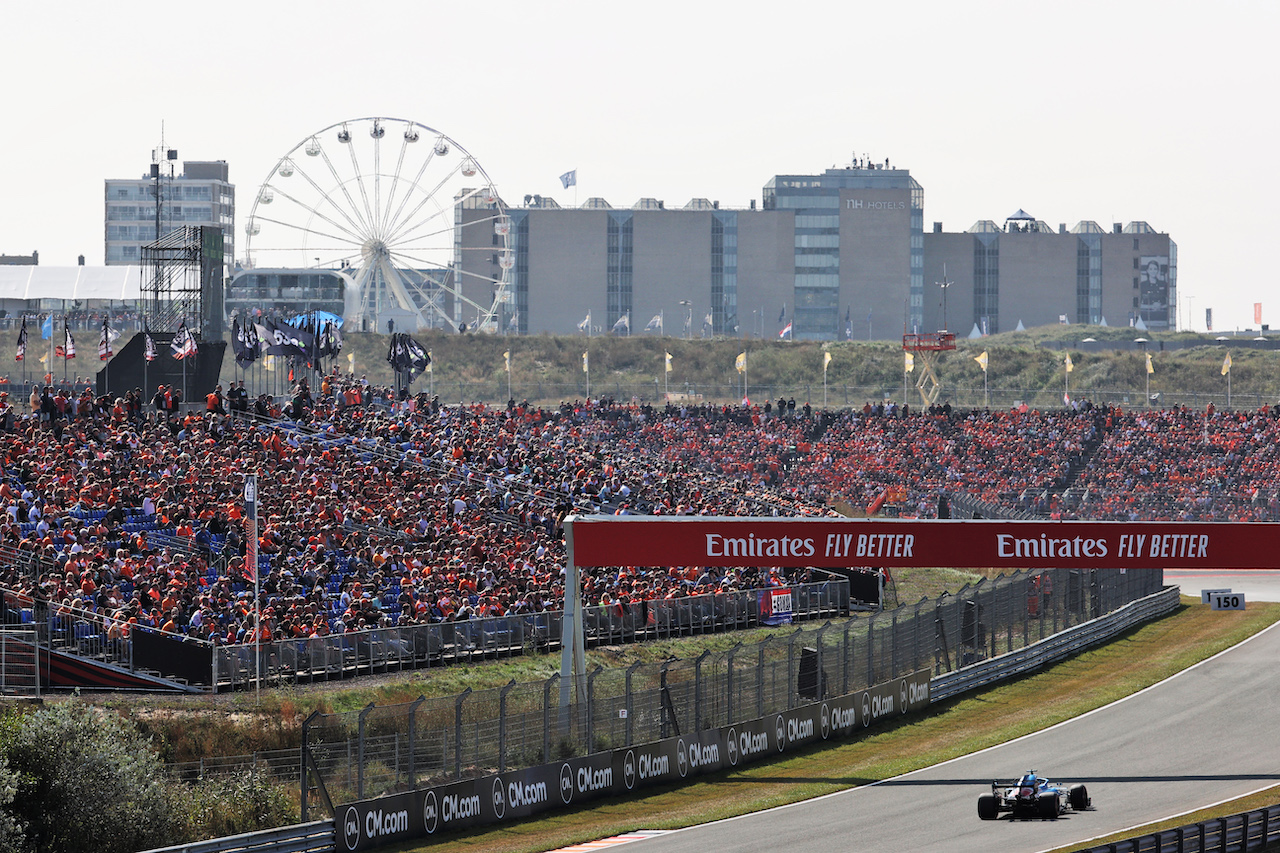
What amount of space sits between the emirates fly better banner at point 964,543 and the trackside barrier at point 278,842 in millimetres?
6788

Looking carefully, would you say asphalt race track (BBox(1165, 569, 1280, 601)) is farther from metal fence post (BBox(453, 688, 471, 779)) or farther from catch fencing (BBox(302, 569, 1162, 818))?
metal fence post (BBox(453, 688, 471, 779))

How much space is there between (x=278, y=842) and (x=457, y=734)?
2.72 meters

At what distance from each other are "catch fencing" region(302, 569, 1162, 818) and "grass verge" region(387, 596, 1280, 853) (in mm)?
865

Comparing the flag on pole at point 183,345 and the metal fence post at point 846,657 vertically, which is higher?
the flag on pole at point 183,345

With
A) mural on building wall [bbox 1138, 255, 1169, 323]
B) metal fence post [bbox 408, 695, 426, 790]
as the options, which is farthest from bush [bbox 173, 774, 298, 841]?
mural on building wall [bbox 1138, 255, 1169, 323]

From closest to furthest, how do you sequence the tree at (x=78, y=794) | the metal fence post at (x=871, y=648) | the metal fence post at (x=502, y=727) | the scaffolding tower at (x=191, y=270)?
1. the tree at (x=78, y=794)
2. the metal fence post at (x=502, y=727)
3. the metal fence post at (x=871, y=648)
4. the scaffolding tower at (x=191, y=270)

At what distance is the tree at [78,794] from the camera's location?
17.8 meters

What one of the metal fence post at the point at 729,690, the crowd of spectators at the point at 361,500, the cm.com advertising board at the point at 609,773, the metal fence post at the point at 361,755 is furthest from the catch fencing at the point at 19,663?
the metal fence post at the point at 729,690


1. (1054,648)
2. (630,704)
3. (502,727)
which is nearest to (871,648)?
(630,704)

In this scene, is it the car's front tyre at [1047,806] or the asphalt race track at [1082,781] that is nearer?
the asphalt race track at [1082,781]

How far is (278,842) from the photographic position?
1850 cm

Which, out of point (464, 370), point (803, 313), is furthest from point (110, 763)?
point (803, 313)

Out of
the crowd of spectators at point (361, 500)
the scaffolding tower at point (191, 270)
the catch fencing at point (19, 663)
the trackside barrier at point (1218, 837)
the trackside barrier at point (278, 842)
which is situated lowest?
the trackside barrier at point (278, 842)

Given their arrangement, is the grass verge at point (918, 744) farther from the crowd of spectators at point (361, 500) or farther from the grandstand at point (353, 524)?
the crowd of spectators at point (361, 500)
